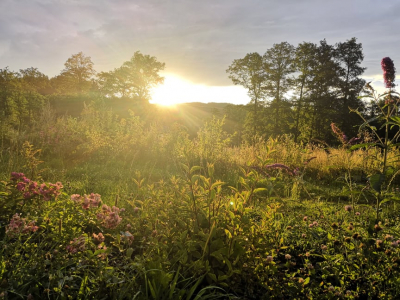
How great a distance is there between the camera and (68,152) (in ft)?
22.3

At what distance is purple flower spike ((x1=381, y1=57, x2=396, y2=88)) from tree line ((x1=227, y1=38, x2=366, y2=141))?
1974cm

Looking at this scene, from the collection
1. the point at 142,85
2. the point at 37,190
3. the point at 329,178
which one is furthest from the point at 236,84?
the point at 37,190

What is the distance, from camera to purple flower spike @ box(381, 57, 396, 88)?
1.98 metres

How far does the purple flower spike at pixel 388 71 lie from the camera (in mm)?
1976

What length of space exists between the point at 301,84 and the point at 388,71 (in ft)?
73.9

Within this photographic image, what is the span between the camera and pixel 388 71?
2.06 metres

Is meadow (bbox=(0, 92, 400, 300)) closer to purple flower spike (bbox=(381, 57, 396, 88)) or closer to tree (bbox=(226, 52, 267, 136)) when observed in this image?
purple flower spike (bbox=(381, 57, 396, 88))

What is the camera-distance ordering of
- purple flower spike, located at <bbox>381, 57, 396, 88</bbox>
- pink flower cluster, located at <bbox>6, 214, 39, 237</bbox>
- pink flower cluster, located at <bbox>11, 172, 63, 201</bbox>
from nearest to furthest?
pink flower cluster, located at <bbox>6, 214, 39, 237</bbox> → purple flower spike, located at <bbox>381, 57, 396, 88</bbox> → pink flower cluster, located at <bbox>11, 172, 63, 201</bbox>

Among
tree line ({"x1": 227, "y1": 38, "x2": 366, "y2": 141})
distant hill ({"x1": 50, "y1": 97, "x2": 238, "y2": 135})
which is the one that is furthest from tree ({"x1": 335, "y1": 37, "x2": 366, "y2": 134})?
distant hill ({"x1": 50, "y1": 97, "x2": 238, "y2": 135})

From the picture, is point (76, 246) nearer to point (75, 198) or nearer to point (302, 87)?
point (75, 198)

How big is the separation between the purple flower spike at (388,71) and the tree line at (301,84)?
1974 cm

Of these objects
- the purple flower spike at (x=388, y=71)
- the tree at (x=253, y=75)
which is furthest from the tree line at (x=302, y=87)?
the purple flower spike at (x=388, y=71)

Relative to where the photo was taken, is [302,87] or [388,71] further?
[302,87]

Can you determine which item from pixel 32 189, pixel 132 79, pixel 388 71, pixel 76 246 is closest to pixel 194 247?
pixel 76 246
